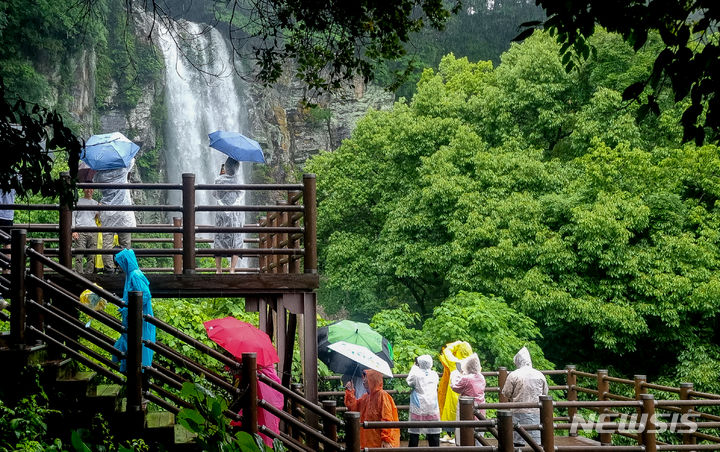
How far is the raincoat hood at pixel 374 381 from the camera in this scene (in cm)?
890

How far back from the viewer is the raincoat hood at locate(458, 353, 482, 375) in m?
9.66

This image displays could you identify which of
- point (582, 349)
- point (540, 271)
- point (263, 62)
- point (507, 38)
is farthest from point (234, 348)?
point (507, 38)

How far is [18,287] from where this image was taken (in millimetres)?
6590

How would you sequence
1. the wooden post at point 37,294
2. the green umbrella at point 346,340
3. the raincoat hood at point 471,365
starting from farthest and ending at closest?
the green umbrella at point 346,340 → the raincoat hood at point 471,365 → the wooden post at point 37,294

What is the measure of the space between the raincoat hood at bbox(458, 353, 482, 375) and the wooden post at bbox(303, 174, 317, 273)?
222cm

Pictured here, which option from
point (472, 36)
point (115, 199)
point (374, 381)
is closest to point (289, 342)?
Result: point (374, 381)

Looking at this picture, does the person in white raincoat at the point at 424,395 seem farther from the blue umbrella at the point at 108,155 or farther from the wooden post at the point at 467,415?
the blue umbrella at the point at 108,155

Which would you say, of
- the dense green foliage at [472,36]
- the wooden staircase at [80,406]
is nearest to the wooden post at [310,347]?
the wooden staircase at [80,406]

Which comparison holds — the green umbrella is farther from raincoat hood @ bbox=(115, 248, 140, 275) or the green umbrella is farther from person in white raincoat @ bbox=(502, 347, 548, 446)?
raincoat hood @ bbox=(115, 248, 140, 275)

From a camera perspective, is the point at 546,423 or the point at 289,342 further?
the point at 289,342

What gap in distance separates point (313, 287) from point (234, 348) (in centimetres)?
147

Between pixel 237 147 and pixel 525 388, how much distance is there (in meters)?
4.77

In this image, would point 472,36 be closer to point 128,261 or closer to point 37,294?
point 128,261

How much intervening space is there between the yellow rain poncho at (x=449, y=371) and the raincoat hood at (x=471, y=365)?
0.19m
